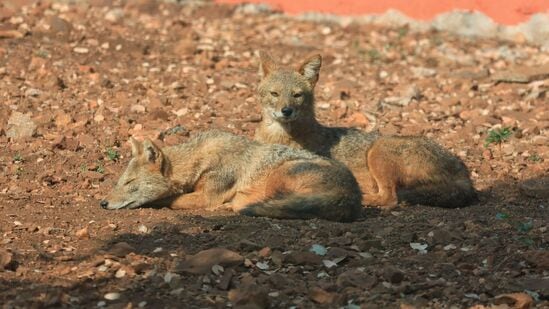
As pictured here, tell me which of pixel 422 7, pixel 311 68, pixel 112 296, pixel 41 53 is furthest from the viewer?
pixel 422 7

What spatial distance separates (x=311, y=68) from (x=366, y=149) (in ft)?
3.73

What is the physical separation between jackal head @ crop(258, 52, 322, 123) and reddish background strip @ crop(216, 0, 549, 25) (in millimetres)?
6003

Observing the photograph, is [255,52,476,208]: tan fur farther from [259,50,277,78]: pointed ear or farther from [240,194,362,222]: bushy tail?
[240,194,362,222]: bushy tail

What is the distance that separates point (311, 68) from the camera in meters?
11.0

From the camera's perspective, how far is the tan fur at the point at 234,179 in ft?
29.7

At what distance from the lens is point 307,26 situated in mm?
17000

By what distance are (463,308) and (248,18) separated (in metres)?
11.6

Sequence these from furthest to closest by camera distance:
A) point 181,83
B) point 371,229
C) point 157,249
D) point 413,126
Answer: point 181,83 < point 413,126 < point 371,229 < point 157,249

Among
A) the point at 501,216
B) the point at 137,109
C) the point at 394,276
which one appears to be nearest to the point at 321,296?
the point at 394,276

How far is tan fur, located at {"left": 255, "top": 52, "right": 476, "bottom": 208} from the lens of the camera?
32.9ft

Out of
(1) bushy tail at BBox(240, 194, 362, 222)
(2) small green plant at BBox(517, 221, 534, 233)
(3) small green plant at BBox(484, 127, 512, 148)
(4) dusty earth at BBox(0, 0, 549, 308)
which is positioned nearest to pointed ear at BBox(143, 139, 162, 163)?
(4) dusty earth at BBox(0, 0, 549, 308)

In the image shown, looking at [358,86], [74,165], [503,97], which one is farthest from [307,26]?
[74,165]

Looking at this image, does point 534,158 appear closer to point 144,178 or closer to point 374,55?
point 144,178

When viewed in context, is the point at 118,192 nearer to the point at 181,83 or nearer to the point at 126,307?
the point at 126,307
